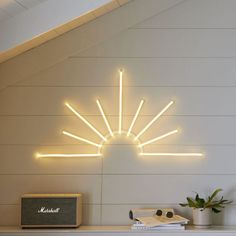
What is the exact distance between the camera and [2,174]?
8.59 ft

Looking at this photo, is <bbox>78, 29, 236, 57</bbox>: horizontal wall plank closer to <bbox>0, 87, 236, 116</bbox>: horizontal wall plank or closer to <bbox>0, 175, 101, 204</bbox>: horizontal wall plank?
<bbox>0, 87, 236, 116</bbox>: horizontal wall plank

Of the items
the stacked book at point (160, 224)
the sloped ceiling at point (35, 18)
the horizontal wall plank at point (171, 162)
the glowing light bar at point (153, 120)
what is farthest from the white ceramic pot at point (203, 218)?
the sloped ceiling at point (35, 18)

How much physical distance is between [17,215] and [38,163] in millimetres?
365

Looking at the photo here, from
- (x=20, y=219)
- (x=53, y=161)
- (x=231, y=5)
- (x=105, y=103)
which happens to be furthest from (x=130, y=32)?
(x=20, y=219)

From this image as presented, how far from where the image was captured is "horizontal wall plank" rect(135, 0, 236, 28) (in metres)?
2.77

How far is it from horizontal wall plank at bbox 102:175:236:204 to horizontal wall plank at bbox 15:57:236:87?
0.65 meters

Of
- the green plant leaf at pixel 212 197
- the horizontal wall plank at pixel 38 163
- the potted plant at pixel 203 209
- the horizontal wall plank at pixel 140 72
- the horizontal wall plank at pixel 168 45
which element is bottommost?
the potted plant at pixel 203 209

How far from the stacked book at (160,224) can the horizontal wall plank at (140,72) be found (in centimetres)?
92

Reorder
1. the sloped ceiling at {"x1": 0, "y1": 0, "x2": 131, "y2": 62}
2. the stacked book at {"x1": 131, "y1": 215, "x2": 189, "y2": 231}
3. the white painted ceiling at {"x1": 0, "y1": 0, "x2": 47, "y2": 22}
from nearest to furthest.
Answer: the white painted ceiling at {"x1": 0, "y1": 0, "x2": 47, "y2": 22}
the sloped ceiling at {"x1": 0, "y1": 0, "x2": 131, "y2": 62}
the stacked book at {"x1": 131, "y1": 215, "x2": 189, "y2": 231}

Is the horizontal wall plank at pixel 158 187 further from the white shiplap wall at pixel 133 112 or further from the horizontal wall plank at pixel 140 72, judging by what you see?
the horizontal wall plank at pixel 140 72

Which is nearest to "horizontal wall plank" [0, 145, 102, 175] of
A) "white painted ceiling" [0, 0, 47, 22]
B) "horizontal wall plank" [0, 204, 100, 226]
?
"horizontal wall plank" [0, 204, 100, 226]

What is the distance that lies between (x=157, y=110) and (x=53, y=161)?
790mm

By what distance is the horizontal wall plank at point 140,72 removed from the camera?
271 centimetres

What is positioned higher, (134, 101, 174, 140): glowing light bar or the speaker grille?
(134, 101, 174, 140): glowing light bar
